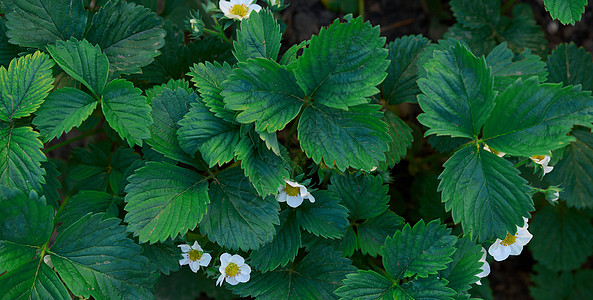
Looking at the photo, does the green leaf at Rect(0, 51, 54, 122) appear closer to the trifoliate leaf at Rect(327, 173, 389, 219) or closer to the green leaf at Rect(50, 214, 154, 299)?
the green leaf at Rect(50, 214, 154, 299)

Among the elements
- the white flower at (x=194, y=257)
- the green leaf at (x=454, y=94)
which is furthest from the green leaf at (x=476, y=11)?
the white flower at (x=194, y=257)

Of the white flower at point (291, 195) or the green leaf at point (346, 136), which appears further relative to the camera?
the white flower at point (291, 195)

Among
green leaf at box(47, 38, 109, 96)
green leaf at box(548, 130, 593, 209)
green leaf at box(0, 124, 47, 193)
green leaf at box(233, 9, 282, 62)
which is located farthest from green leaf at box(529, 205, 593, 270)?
green leaf at box(0, 124, 47, 193)

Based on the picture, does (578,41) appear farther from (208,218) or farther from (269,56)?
(208,218)

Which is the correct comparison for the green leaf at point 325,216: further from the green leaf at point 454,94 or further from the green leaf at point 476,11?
the green leaf at point 476,11

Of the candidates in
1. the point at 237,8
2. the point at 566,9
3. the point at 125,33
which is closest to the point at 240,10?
the point at 237,8
